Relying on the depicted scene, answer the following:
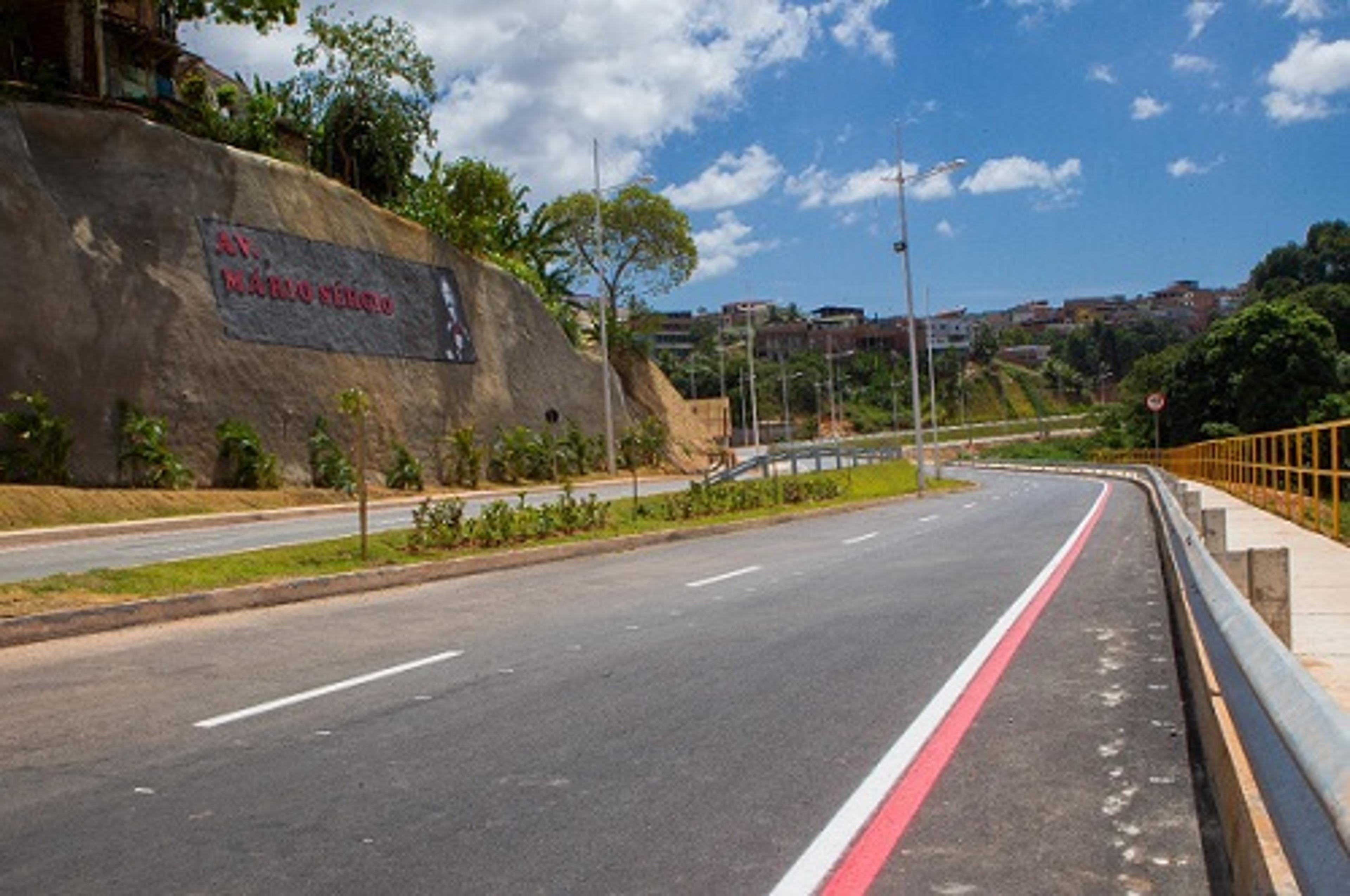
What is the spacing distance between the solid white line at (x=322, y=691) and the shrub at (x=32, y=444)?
21.7 m

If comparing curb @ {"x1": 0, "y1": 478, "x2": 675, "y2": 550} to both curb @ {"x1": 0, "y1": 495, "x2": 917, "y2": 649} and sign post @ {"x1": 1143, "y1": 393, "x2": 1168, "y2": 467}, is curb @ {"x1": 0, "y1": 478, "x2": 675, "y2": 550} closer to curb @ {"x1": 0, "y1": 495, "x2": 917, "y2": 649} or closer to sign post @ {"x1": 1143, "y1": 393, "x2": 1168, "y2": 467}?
curb @ {"x1": 0, "y1": 495, "x2": 917, "y2": 649}

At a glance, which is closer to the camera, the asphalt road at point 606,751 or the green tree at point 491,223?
the asphalt road at point 606,751

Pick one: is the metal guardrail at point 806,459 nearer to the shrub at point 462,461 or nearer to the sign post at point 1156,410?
the shrub at point 462,461

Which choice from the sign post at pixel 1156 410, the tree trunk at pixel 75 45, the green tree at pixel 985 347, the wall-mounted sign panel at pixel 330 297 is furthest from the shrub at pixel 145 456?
the green tree at pixel 985 347

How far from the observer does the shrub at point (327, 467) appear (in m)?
35.8

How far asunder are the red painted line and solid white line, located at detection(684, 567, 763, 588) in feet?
15.3

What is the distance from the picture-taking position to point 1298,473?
754 inches

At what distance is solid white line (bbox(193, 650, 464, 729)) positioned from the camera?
7156 mm

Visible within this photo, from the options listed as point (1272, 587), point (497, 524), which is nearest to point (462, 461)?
point (497, 524)

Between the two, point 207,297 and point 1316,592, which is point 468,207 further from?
point 1316,592

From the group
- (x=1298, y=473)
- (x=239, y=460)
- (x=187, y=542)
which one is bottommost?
(x=187, y=542)

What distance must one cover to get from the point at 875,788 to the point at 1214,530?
22.6 ft

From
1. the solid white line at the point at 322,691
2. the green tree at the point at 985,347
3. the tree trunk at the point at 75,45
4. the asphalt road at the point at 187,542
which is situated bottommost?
the solid white line at the point at 322,691

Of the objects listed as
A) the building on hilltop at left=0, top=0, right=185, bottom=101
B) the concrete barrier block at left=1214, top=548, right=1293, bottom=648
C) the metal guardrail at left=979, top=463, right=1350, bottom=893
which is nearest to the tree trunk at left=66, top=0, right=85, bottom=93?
the building on hilltop at left=0, top=0, right=185, bottom=101
